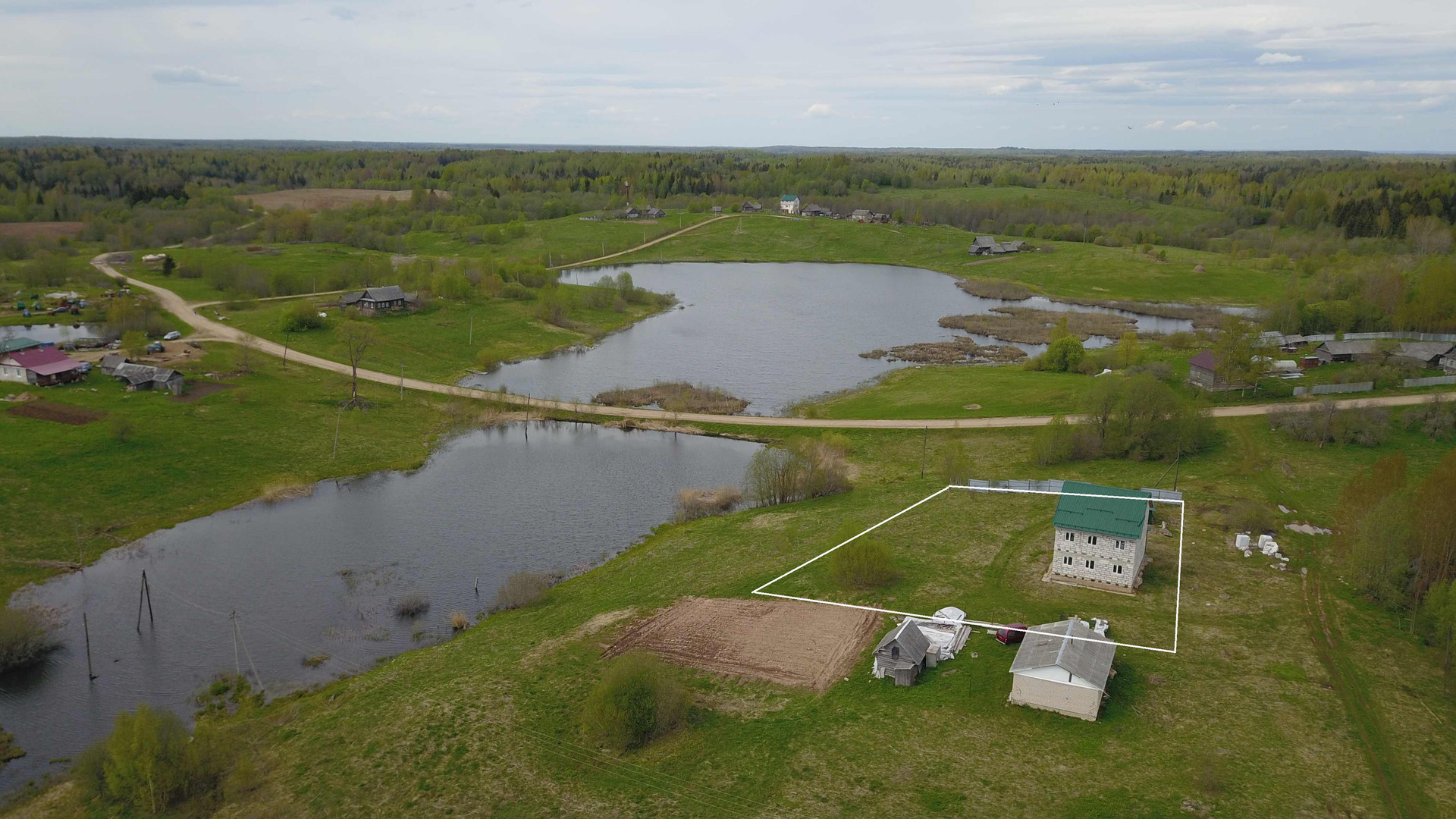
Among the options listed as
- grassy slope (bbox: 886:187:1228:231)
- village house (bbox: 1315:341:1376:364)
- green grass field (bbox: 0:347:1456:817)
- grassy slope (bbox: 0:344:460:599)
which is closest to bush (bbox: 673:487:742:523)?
green grass field (bbox: 0:347:1456:817)

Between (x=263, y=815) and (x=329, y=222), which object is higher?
(x=329, y=222)

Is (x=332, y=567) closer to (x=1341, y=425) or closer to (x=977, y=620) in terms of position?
(x=977, y=620)

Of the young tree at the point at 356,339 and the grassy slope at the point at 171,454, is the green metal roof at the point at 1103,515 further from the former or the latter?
the young tree at the point at 356,339

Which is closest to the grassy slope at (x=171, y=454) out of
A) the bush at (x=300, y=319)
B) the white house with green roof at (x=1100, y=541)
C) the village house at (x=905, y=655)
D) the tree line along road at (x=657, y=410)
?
the tree line along road at (x=657, y=410)

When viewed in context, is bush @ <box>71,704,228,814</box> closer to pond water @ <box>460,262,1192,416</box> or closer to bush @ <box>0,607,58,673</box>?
bush @ <box>0,607,58,673</box>

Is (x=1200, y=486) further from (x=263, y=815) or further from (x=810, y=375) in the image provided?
(x=263, y=815)

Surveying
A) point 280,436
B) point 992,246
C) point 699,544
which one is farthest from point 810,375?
point 992,246
